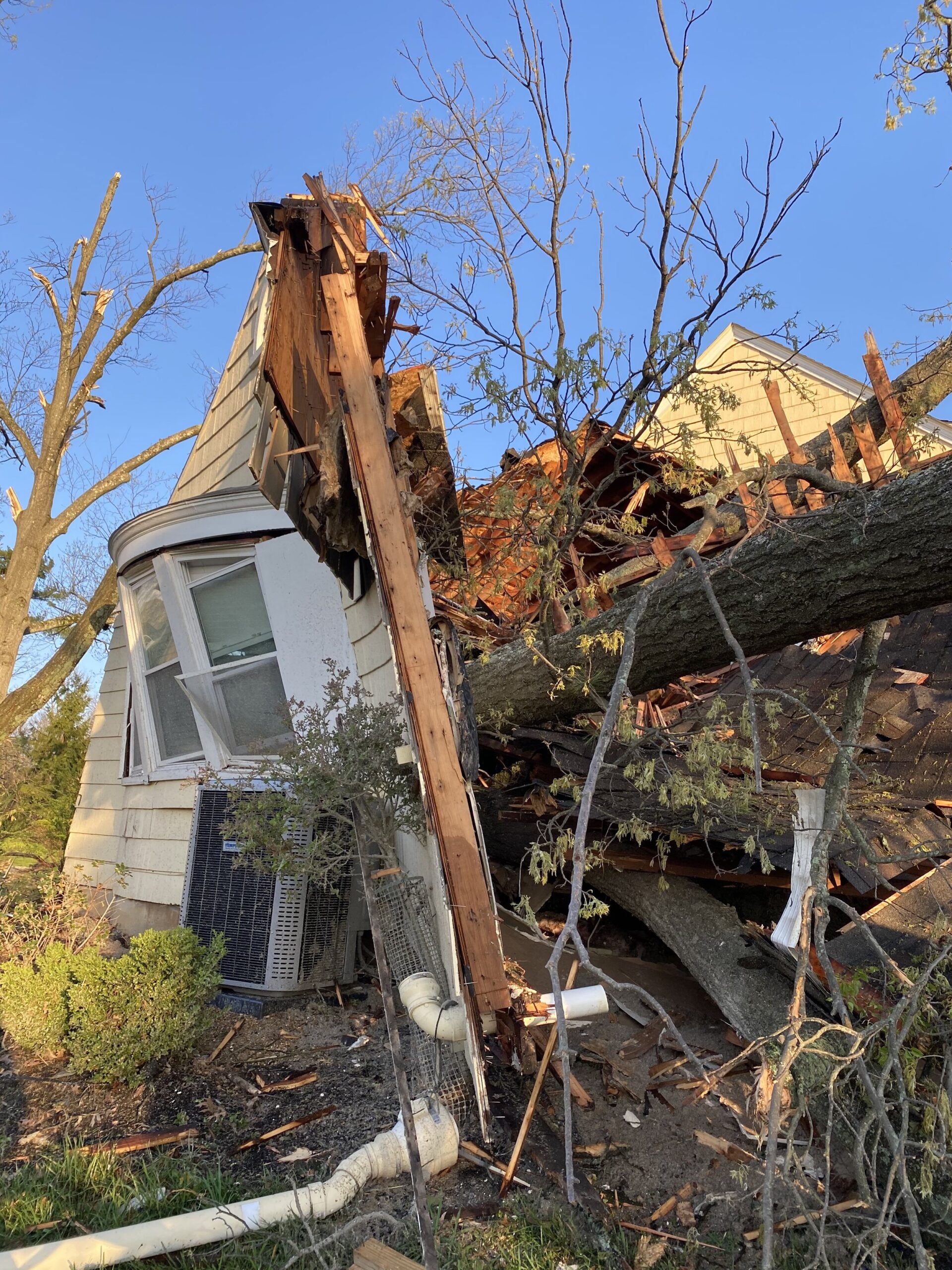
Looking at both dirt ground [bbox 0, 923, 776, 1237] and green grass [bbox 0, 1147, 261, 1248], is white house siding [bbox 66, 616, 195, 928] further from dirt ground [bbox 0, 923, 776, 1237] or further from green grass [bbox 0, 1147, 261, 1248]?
green grass [bbox 0, 1147, 261, 1248]

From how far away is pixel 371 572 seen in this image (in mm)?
5195

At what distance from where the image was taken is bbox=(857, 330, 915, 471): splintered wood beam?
5.09 m

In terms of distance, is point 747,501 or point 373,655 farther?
point 373,655

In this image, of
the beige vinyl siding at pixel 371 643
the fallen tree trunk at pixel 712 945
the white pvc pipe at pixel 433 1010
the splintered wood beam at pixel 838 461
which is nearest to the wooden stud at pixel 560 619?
the beige vinyl siding at pixel 371 643

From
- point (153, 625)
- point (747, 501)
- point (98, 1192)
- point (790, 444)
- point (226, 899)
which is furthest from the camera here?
point (153, 625)

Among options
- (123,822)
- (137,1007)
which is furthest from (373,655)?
(123,822)

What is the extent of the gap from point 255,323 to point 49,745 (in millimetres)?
6751

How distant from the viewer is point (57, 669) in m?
11.7

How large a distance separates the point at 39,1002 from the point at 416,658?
2663mm

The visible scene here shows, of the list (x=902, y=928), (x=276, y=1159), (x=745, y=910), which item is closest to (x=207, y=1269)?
(x=276, y=1159)

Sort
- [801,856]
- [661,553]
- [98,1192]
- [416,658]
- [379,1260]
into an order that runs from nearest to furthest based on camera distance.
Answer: [379,1260] < [98,1192] < [801,856] < [416,658] < [661,553]

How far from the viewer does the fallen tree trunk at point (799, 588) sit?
329cm

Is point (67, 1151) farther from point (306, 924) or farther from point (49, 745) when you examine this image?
point (49, 745)

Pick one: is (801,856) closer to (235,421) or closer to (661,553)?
(661,553)
